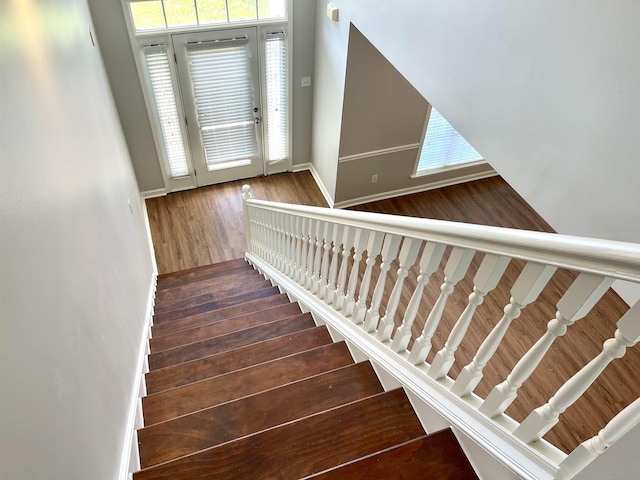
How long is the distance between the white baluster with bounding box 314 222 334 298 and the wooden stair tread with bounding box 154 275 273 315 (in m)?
1.30

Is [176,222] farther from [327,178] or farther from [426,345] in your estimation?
[426,345]

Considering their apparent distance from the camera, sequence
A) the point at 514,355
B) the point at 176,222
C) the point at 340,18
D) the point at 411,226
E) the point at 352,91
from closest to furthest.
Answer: the point at 411,226
the point at 514,355
the point at 340,18
the point at 352,91
the point at 176,222

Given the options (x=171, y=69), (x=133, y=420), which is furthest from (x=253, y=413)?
(x=171, y=69)

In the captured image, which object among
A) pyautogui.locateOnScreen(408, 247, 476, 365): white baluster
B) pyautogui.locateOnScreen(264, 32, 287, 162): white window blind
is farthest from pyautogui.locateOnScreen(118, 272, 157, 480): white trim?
pyautogui.locateOnScreen(264, 32, 287, 162): white window blind

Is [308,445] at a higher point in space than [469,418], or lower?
lower

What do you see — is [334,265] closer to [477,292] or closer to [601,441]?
[477,292]

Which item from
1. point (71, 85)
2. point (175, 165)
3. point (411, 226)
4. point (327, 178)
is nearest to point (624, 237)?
point (411, 226)

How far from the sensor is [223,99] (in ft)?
16.8

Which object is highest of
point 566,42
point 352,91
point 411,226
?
point 566,42

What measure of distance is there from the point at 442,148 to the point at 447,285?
4.22 meters

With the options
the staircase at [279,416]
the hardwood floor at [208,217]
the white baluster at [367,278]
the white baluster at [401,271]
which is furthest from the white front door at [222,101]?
the white baluster at [401,271]

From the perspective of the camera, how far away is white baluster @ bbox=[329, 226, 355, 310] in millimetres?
1888

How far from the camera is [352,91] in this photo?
14.1ft

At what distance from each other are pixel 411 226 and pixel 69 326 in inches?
44.0
